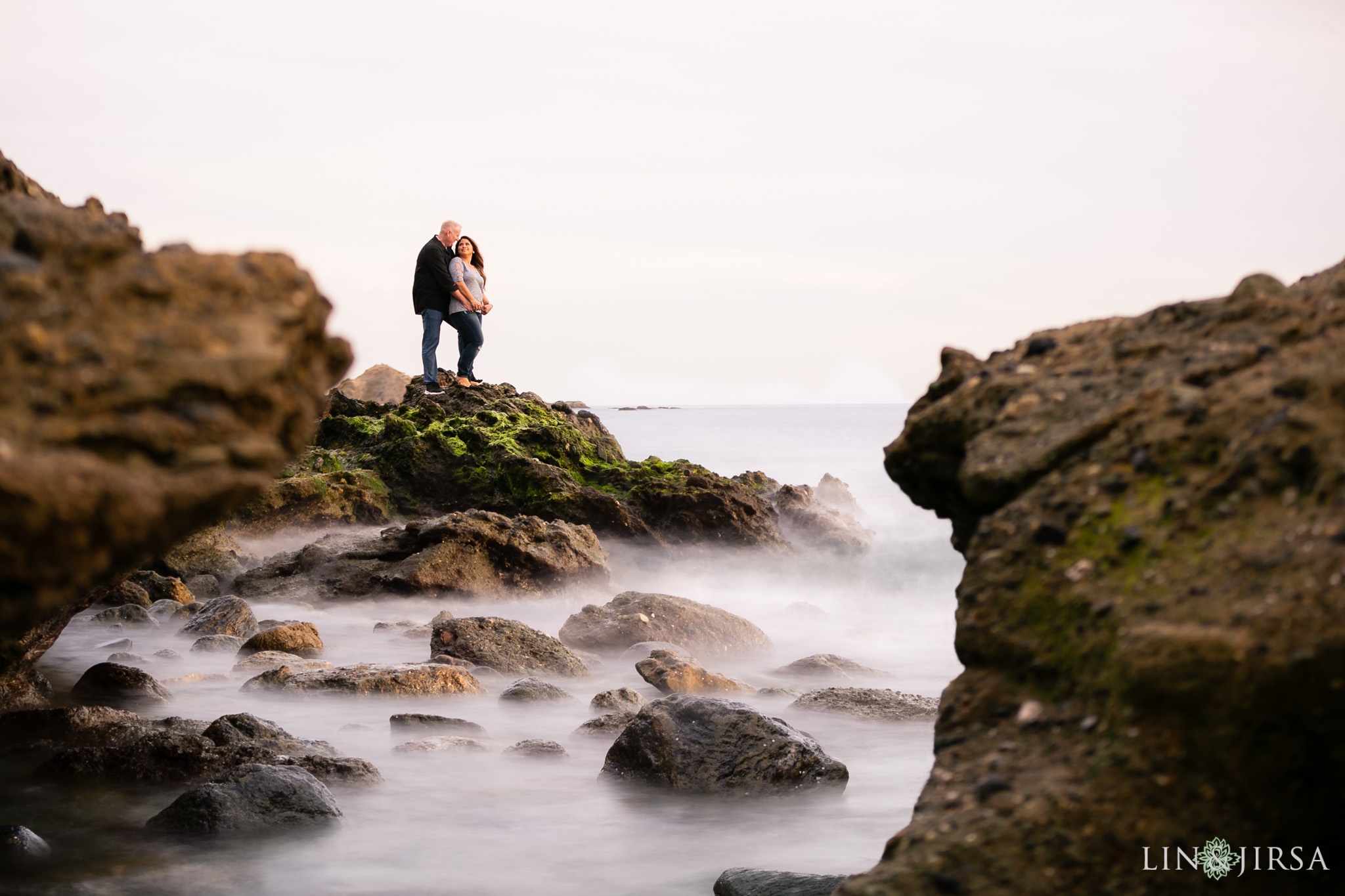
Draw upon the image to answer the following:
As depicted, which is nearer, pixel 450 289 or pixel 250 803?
pixel 250 803

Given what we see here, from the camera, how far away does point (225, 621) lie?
901 cm

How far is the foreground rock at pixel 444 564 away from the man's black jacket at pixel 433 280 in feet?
15.2

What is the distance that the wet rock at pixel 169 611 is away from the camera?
388 inches

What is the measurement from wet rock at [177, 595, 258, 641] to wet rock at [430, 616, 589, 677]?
1891 millimetres

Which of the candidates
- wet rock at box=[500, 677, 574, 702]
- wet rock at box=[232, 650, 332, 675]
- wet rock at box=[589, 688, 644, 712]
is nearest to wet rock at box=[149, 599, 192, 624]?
wet rock at box=[232, 650, 332, 675]

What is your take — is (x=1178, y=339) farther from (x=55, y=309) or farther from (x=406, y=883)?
(x=406, y=883)

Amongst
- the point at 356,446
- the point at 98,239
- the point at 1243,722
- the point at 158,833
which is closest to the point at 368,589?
the point at 356,446

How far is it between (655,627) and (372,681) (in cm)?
269

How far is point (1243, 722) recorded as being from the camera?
2076 mm

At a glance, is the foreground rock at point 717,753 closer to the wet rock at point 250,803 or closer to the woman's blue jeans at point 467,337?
the wet rock at point 250,803

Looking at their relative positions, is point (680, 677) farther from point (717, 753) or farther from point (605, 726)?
point (717, 753)

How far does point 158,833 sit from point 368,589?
234 inches

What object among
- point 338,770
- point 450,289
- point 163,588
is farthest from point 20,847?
point 450,289

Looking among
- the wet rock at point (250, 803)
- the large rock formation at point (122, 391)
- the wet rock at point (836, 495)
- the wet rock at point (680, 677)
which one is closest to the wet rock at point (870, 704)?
the wet rock at point (680, 677)
